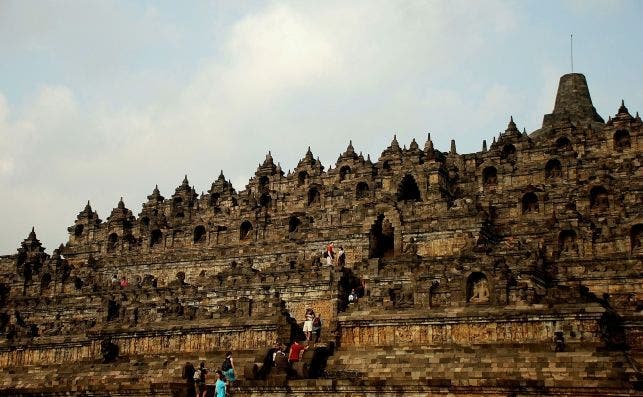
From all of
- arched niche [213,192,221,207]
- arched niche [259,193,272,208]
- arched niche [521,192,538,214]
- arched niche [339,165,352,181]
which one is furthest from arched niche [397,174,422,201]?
arched niche [213,192,221,207]

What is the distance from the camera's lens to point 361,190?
73.9 metres

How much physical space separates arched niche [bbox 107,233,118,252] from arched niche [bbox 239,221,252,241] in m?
14.7

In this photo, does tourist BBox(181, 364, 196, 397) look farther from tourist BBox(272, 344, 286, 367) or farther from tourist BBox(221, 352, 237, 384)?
tourist BBox(272, 344, 286, 367)

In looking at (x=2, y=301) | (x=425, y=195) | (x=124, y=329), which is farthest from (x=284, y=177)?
(x=124, y=329)

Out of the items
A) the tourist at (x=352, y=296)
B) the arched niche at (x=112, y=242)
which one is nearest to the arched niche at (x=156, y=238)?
the arched niche at (x=112, y=242)

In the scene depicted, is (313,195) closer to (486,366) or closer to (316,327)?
(316,327)

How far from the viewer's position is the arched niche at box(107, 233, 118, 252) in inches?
3224

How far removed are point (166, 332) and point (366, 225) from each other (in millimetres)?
17030

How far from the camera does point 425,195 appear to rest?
65.9 m

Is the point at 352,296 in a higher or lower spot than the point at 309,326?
higher

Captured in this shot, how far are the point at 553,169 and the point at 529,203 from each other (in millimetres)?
7250

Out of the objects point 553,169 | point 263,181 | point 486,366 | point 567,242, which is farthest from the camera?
point 263,181

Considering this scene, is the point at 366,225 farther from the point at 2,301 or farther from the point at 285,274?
the point at 2,301

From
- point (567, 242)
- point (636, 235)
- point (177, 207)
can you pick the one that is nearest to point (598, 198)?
point (567, 242)
